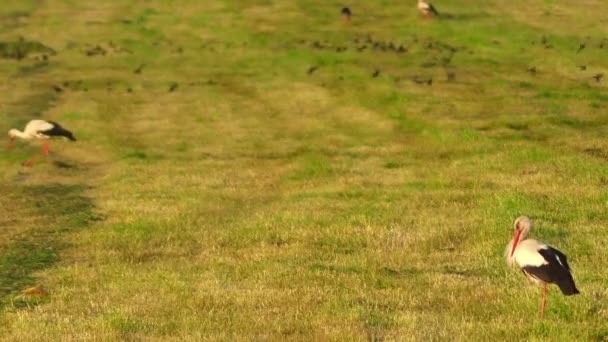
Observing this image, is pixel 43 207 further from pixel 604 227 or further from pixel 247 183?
pixel 604 227

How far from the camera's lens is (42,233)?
24.3 metres

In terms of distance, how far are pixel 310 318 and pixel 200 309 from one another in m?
1.88

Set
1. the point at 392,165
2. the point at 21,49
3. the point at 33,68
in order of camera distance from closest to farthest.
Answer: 1. the point at 392,165
2. the point at 33,68
3. the point at 21,49

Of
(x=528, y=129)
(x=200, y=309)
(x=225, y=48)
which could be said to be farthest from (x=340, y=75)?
(x=200, y=309)

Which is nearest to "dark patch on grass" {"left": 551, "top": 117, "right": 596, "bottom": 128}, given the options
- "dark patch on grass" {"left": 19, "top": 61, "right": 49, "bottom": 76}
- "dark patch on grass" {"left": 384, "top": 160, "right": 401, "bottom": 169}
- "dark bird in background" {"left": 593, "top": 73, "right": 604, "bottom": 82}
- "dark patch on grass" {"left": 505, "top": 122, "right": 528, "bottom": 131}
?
"dark patch on grass" {"left": 505, "top": 122, "right": 528, "bottom": 131}

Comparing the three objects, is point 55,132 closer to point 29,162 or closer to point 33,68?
point 29,162

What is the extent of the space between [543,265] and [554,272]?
0.21 meters

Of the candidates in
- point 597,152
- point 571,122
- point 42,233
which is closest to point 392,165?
point 597,152

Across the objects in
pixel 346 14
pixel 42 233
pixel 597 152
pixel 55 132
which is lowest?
pixel 346 14

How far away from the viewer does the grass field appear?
15609mm

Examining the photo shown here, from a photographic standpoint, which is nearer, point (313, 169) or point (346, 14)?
point (313, 169)

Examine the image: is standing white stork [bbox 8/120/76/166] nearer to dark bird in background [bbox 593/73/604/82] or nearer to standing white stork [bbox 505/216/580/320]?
standing white stork [bbox 505/216/580/320]

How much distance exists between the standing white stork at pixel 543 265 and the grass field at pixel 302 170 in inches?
23.0

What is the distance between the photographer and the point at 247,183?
30625 mm
